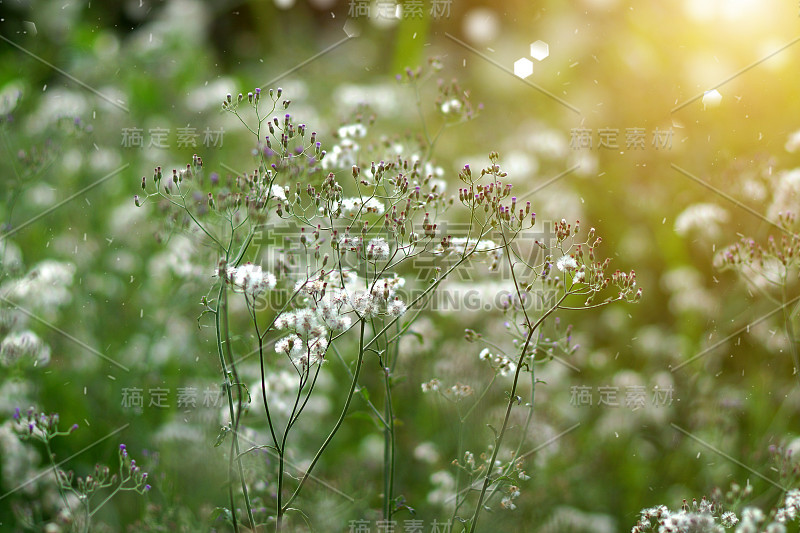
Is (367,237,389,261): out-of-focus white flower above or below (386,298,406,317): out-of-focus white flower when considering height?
above

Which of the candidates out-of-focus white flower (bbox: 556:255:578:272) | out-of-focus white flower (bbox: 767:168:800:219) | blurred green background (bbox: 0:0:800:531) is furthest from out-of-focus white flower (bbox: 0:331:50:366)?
out-of-focus white flower (bbox: 767:168:800:219)

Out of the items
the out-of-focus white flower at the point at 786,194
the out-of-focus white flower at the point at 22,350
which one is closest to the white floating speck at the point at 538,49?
the out-of-focus white flower at the point at 786,194

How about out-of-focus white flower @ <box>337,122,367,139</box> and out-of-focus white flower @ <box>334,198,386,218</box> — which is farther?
out-of-focus white flower @ <box>337,122,367,139</box>

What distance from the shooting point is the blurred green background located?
2.34 m

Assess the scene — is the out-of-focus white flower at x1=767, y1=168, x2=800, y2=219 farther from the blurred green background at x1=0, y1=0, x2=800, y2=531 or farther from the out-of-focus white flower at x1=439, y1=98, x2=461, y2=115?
the out-of-focus white flower at x1=439, y1=98, x2=461, y2=115

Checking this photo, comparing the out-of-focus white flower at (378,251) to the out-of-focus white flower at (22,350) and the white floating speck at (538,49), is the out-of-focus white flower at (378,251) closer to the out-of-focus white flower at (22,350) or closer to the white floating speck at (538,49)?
the white floating speck at (538,49)

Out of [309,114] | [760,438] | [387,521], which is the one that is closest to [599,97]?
[309,114]

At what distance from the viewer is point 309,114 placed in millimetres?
3182

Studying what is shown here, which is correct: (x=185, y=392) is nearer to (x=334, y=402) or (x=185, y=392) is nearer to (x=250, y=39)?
(x=334, y=402)

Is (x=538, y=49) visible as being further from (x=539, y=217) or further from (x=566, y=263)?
(x=566, y=263)

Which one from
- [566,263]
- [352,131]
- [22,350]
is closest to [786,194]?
[566,263]

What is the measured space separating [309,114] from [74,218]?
48.4 inches

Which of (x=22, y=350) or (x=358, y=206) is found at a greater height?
(x=358, y=206)

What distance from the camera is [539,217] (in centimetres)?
305
